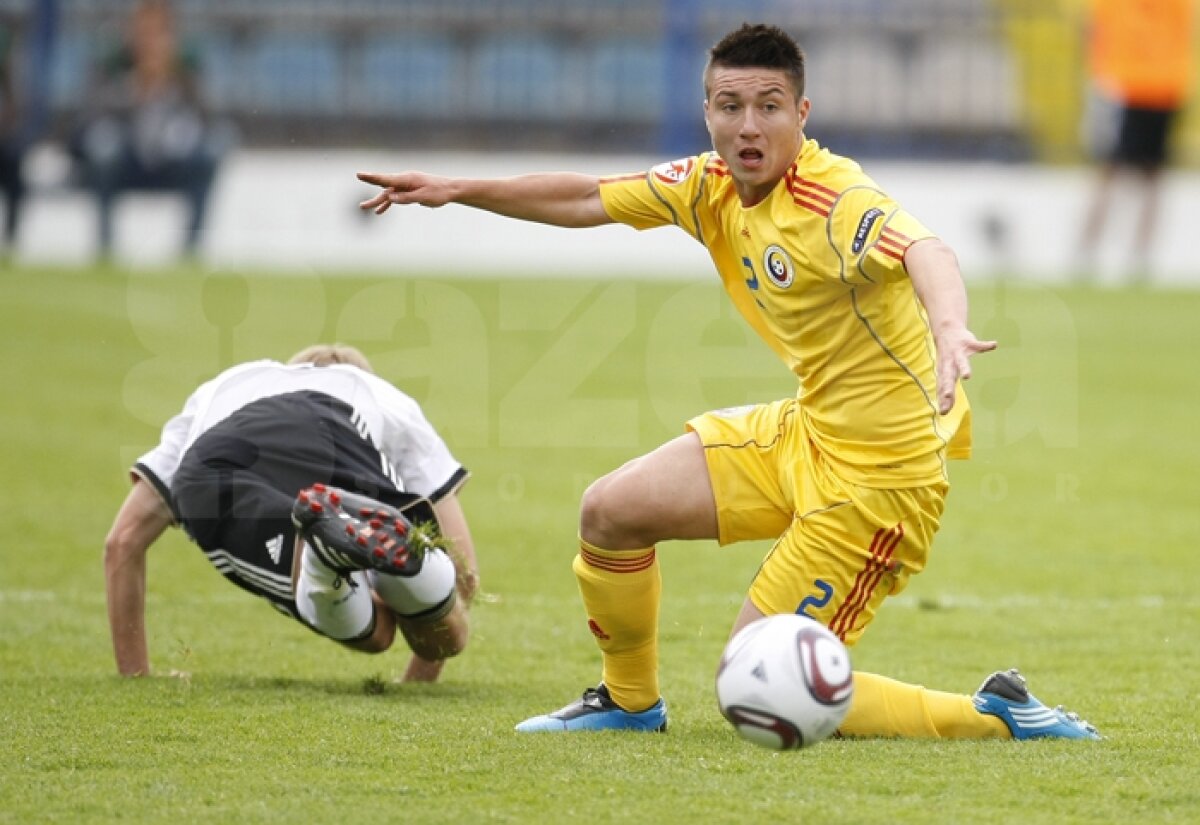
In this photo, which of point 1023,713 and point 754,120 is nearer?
point 754,120

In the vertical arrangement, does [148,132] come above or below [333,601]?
below

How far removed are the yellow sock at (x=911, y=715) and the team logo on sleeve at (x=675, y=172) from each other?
1.50m

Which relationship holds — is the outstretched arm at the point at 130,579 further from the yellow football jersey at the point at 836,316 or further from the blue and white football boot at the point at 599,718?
the yellow football jersey at the point at 836,316

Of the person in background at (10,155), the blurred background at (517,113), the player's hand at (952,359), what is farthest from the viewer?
the blurred background at (517,113)

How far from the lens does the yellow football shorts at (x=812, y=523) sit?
5141mm

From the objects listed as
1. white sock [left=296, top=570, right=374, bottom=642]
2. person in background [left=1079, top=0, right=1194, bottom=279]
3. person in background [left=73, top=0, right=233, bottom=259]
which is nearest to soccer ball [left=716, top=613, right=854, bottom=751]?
white sock [left=296, top=570, right=374, bottom=642]

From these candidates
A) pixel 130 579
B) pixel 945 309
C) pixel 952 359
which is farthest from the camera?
pixel 130 579

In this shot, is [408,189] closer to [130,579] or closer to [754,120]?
[754,120]

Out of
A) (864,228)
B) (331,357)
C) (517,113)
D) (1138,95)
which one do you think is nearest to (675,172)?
(864,228)

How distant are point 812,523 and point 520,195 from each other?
1304mm

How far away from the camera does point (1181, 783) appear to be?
461cm

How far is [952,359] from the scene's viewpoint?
168 inches

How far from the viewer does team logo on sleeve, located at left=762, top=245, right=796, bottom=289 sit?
5090 millimetres

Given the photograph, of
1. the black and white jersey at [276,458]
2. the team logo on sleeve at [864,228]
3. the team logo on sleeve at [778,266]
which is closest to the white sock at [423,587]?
the black and white jersey at [276,458]
